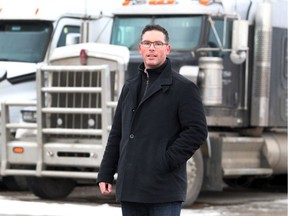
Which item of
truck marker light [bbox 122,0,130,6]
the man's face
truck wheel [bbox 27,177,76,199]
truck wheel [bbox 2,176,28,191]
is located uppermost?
the man's face

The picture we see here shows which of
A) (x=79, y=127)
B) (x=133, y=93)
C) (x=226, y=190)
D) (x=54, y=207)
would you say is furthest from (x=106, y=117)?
A: (x=133, y=93)

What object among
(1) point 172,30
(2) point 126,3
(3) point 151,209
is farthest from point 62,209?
(3) point 151,209

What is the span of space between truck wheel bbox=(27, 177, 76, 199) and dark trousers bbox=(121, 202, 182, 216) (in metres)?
8.12

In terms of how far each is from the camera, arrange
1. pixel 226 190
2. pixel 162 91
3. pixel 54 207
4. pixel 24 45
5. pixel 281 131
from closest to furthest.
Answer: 1. pixel 162 91
2. pixel 54 207
3. pixel 24 45
4. pixel 281 131
5. pixel 226 190

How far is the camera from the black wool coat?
219 inches


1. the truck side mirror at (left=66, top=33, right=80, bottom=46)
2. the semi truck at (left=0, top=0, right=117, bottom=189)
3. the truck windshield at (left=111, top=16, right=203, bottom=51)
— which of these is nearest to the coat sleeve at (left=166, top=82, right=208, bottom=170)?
the truck windshield at (left=111, top=16, right=203, bottom=51)

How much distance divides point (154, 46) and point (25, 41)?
911 centimetres

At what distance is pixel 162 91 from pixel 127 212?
744 mm

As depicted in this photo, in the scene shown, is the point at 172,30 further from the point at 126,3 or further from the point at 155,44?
the point at 155,44

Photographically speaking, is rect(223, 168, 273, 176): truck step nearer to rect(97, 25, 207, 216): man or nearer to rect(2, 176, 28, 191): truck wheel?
rect(2, 176, 28, 191): truck wheel

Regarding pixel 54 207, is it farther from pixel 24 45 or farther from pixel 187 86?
pixel 187 86

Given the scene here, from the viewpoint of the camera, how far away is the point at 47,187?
13727 mm

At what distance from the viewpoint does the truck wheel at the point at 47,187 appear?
539 inches

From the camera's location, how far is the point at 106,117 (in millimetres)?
12578
